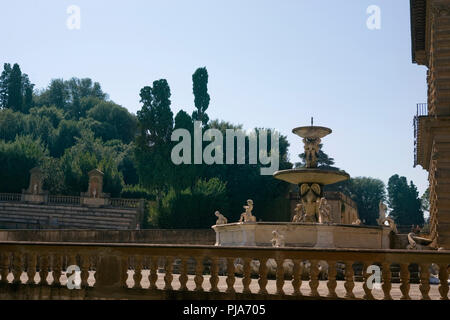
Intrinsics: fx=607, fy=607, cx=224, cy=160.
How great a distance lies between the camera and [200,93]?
232 feet

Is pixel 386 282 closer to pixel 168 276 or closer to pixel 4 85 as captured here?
pixel 168 276

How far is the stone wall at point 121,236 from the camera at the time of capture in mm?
33500

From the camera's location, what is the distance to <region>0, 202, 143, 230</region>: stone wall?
2143 inches

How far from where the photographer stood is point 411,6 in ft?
102

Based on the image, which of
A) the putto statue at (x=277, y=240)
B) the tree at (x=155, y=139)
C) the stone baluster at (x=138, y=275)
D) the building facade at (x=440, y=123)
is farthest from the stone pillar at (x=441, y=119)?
the tree at (x=155, y=139)

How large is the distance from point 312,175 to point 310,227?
4.32 meters

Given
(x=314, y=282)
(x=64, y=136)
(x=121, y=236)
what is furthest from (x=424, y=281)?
(x=64, y=136)

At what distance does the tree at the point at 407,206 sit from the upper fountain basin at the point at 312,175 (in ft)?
229

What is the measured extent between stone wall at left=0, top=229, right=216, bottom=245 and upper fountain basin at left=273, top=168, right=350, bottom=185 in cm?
1187

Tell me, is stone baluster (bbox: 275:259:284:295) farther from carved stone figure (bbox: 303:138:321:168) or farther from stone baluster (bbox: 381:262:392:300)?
carved stone figure (bbox: 303:138:321:168)

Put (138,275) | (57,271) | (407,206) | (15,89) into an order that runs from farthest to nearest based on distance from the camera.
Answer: (15,89), (407,206), (57,271), (138,275)

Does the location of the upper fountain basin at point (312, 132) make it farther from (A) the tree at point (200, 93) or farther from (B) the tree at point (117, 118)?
(B) the tree at point (117, 118)

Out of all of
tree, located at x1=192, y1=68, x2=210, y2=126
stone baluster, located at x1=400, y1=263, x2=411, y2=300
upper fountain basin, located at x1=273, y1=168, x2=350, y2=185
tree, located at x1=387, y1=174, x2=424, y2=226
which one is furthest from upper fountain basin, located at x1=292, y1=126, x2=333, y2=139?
tree, located at x1=387, y1=174, x2=424, y2=226
